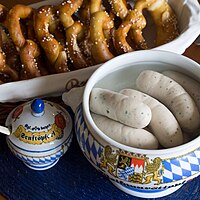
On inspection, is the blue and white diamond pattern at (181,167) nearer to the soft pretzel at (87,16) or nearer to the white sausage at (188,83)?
the white sausage at (188,83)

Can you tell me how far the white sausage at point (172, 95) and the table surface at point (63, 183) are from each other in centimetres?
10

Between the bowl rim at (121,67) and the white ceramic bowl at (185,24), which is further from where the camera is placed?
the white ceramic bowl at (185,24)

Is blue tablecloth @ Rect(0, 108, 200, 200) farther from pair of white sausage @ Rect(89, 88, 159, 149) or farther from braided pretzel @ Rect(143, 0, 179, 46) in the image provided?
braided pretzel @ Rect(143, 0, 179, 46)

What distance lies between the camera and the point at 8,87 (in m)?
0.68

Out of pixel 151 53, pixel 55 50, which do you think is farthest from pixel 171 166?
pixel 55 50

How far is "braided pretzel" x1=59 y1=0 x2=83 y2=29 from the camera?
28.5 inches

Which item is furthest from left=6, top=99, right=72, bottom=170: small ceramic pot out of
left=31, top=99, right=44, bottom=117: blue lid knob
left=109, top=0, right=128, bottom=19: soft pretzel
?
left=109, top=0, right=128, bottom=19: soft pretzel

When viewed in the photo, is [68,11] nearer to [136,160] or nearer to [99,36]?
[99,36]

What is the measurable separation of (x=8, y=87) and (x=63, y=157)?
0.43 ft

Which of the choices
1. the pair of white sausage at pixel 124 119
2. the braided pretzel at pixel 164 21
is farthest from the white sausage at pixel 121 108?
the braided pretzel at pixel 164 21

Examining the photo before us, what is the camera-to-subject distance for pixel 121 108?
1.92ft

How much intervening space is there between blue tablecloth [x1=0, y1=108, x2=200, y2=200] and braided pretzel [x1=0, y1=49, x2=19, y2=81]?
5.2 inches

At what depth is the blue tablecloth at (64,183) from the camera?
0.63 m

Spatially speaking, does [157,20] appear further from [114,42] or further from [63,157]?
[63,157]
